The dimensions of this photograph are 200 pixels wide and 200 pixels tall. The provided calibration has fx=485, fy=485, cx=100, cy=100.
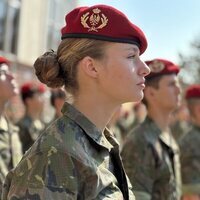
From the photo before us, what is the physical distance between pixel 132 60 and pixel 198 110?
3269mm

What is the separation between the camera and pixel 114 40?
1922mm

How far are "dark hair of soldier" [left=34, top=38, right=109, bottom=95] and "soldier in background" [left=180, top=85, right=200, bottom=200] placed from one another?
2.47 metres

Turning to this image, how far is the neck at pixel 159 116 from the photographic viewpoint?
3.73m

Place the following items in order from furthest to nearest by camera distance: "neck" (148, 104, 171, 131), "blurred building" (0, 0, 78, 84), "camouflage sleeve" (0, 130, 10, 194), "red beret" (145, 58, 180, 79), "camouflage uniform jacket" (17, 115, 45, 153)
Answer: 1. "blurred building" (0, 0, 78, 84)
2. "camouflage uniform jacket" (17, 115, 45, 153)
3. "red beret" (145, 58, 180, 79)
4. "neck" (148, 104, 171, 131)
5. "camouflage sleeve" (0, 130, 10, 194)

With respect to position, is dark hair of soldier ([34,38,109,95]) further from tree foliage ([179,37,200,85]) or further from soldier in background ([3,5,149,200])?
tree foliage ([179,37,200,85])

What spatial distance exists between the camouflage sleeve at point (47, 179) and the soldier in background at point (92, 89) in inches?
0.4

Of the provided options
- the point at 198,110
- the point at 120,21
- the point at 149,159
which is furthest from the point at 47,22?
the point at 120,21

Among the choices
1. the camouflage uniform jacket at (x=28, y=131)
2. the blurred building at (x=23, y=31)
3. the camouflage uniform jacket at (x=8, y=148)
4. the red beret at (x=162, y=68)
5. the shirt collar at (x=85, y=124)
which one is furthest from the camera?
the blurred building at (x=23, y=31)

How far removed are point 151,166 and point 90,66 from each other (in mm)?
1491

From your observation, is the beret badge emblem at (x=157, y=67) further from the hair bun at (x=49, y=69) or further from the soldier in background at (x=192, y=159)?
the hair bun at (x=49, y=69)

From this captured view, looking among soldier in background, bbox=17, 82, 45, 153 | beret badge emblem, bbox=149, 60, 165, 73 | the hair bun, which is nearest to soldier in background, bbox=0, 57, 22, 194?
beret badge emblem, bbox=149, 60, 165, 73

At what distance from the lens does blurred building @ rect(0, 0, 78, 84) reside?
561 inches

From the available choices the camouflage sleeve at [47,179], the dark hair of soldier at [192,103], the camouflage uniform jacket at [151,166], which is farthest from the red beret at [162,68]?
the camouflage sleeve at [47,179]

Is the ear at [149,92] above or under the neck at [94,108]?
under
